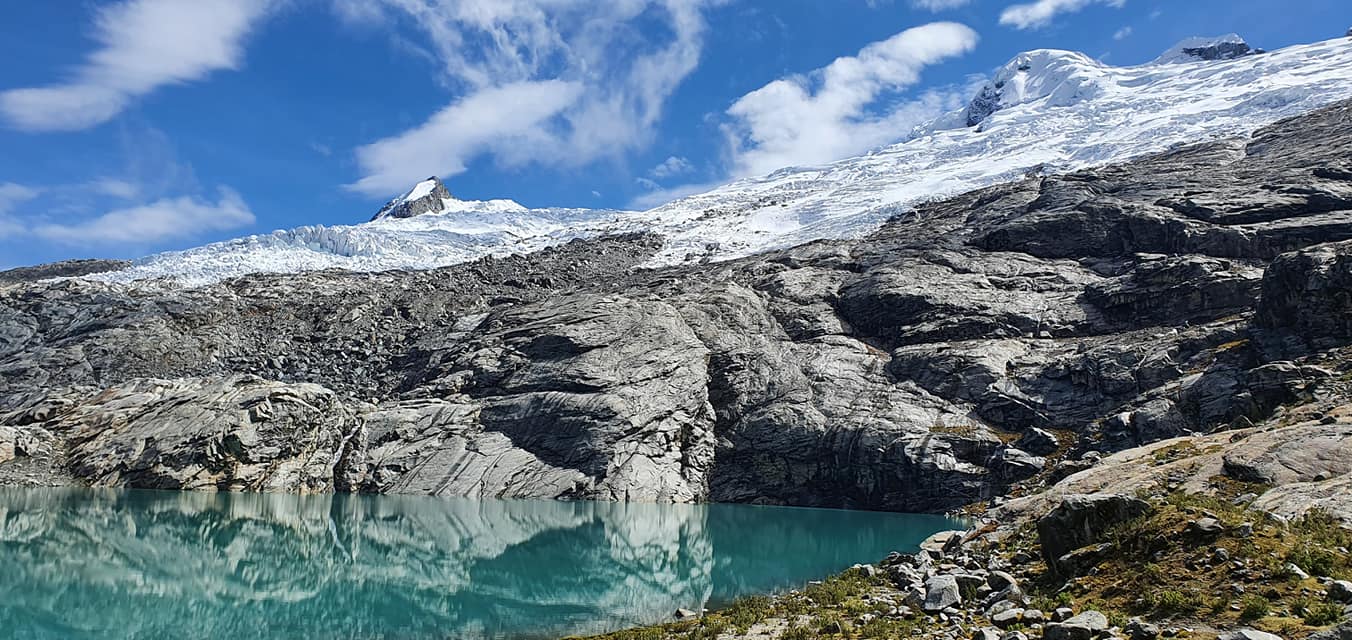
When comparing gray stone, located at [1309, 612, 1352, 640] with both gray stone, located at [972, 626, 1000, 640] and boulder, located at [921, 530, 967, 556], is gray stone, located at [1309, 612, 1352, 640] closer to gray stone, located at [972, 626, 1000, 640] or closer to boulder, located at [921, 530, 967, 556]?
gray stone, located at [972, 626, 1000, 640]

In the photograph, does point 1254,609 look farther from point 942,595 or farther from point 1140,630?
point 942,595

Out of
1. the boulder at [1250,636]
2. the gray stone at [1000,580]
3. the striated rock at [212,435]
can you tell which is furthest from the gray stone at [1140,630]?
the striated rock at [212,435]

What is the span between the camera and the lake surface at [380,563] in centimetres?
2312

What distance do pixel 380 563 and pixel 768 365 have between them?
5596 cm

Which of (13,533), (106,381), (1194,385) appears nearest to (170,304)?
(106,381)

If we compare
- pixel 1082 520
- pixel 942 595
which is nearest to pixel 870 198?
pixel 1082 520

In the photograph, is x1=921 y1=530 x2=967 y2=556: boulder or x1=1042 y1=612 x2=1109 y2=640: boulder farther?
x1=921 y1=530 x2=967 y2=556: boulder

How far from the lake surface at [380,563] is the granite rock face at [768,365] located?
10.4 m

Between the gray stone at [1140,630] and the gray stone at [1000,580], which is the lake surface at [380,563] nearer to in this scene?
the gray stone at [1000,580]

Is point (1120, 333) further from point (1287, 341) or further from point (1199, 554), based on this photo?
point (1199, 554)

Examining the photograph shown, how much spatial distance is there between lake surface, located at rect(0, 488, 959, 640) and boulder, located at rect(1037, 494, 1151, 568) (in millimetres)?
11468

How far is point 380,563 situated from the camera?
35.1 m

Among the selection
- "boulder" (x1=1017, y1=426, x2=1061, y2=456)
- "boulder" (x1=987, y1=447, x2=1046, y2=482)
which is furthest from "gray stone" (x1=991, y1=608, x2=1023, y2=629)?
"boulder" (x1=1017, y1=426, x2=1061, y2=456)

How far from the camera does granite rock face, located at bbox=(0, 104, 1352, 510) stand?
67.8 m
